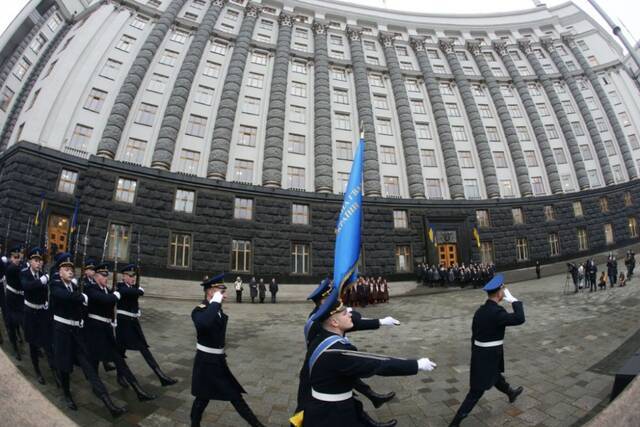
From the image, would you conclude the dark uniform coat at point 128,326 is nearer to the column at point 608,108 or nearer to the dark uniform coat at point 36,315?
the dark uniform coat at point 36,315

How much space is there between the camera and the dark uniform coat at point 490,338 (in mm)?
3744

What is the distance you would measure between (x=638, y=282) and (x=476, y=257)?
1095 centimetres

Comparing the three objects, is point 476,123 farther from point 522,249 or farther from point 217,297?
point 217,297

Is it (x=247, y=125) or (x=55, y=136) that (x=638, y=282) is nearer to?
(x=247, y=125)

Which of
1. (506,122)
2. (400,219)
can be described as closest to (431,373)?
(400,219)

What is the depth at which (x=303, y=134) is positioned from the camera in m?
24.1

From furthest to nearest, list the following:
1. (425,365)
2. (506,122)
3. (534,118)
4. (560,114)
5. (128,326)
A: (560,114) < (534,118) < (506,122) < (128,326) < (425,365)

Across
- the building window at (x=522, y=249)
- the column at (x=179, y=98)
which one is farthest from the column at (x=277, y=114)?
the building window at (x=522, y=249)

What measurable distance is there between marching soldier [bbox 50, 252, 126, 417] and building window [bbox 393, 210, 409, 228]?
21099mm

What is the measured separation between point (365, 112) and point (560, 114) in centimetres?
2091

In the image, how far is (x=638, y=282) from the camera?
13.1 meters

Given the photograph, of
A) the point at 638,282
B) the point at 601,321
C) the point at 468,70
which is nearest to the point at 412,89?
the point at 468,70

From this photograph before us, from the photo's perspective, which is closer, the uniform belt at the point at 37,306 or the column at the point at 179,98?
the uniform belt at the point at 37,306

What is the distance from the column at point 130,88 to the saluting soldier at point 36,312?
16068mm
